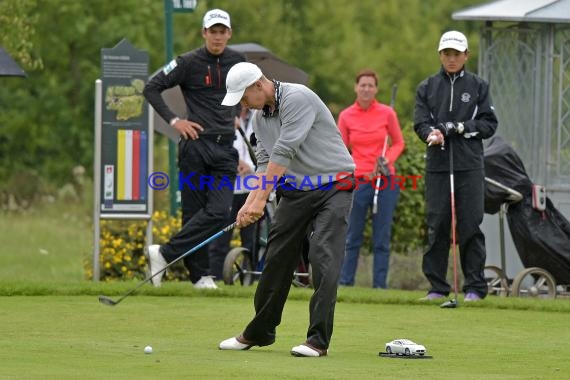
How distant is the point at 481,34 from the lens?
54.8 feet

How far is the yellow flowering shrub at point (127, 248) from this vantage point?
16719 mm

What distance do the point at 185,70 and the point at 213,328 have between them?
351cm

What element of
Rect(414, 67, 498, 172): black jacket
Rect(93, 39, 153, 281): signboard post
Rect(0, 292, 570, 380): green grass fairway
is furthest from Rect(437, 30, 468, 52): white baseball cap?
Rect(93, 39, 153, 281): signboard post

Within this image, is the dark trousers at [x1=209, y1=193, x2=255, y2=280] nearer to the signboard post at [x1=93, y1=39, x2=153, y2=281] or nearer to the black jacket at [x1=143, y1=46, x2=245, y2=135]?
the signboard post at [x1=93, y1=39, x2=153, y2=281]

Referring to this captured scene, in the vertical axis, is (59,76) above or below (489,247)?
above

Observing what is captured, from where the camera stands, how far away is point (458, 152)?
45.4 ft

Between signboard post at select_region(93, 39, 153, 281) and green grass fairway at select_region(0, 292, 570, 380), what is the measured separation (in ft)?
8.13

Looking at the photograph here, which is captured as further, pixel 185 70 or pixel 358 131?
pixel 358 131

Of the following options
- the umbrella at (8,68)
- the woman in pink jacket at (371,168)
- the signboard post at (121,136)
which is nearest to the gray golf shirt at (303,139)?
the woman in pink jacket at (371,168)

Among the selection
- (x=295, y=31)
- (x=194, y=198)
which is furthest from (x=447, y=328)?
(x=295, y=31)

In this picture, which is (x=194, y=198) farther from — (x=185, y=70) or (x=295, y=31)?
(x=295, y=31)

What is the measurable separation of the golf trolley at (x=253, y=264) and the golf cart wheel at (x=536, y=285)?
1.95 metres

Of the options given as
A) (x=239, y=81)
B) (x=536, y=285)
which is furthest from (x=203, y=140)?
(x=239, y=81)

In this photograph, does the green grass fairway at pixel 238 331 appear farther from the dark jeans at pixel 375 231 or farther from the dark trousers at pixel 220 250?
the dark jeans at pixel 375 231
